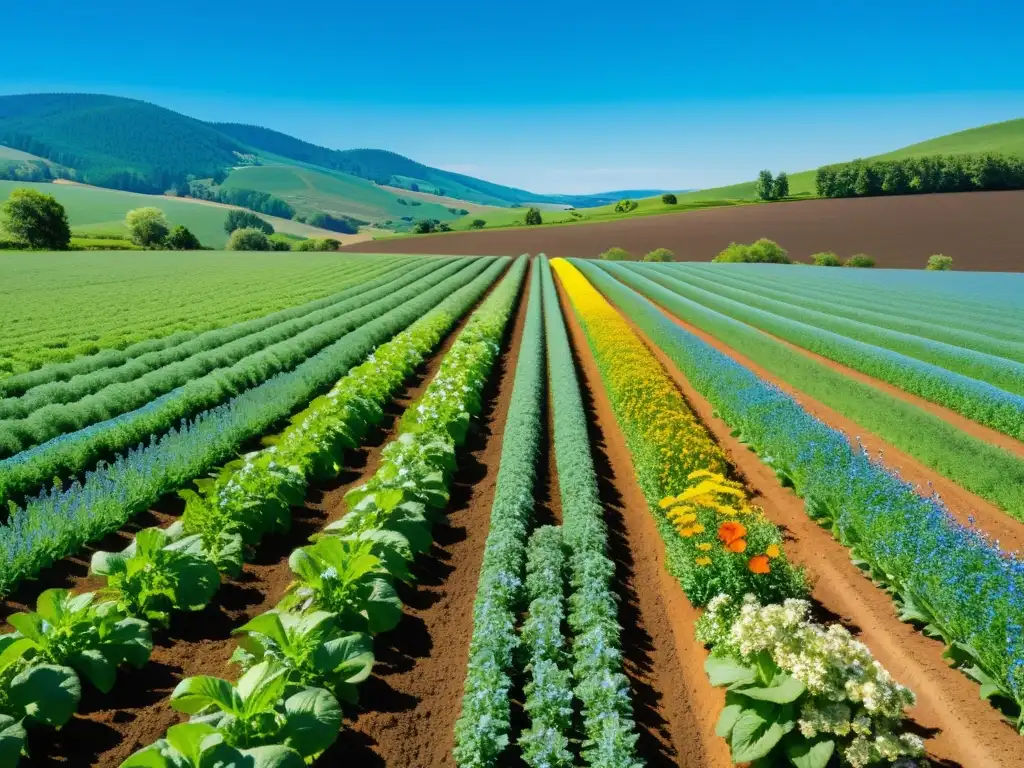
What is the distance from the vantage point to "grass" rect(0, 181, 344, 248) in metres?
127

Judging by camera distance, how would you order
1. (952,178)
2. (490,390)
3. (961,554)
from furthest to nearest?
(952,178)
(490,390)
(961,554)

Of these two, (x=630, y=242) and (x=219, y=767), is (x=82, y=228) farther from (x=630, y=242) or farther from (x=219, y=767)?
(x=219, y=767)

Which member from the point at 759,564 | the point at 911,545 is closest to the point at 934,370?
the point at 911,545

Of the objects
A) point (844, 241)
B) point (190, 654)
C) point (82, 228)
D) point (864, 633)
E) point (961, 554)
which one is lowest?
point (864, 633)

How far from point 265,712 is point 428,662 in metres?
2.27

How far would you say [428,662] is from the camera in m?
6.46

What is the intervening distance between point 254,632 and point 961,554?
26.3 ft

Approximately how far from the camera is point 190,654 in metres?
6.21

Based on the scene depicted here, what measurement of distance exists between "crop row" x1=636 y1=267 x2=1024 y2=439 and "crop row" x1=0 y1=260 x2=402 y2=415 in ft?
69.5

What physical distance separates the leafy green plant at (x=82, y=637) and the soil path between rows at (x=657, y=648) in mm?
4997

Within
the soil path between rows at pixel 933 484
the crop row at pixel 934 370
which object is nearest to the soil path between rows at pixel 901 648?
the soil path between rows at pixel 933 484

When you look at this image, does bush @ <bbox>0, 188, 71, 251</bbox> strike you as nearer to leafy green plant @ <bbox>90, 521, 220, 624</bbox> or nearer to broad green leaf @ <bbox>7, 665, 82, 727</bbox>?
leafy green plant @ <bbox>90, 521, 220, 624</bbox>

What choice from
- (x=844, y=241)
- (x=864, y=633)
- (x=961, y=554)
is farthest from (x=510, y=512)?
(x=844, y=241)

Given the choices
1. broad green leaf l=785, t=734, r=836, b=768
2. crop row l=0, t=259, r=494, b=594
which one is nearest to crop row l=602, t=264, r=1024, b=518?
broad green leaf l=785, t=734, r=836, b=768
